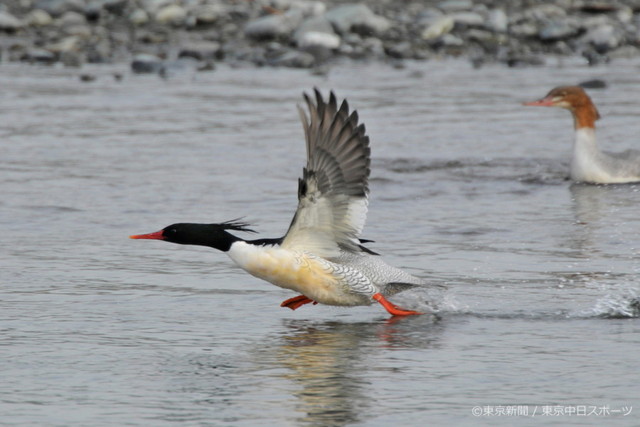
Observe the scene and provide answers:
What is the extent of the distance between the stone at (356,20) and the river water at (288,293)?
22.5ft

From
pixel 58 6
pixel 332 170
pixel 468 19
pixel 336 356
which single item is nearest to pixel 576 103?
pixel 332 170

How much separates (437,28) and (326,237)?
53.7ft

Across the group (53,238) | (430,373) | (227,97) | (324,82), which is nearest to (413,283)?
(430,373)

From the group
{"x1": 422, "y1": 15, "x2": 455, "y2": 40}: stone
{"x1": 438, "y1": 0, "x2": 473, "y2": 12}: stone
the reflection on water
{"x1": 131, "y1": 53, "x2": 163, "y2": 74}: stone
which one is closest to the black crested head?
the reflection on water

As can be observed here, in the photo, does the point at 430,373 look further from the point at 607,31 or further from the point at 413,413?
the point at 607,31

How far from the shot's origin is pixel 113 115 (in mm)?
15805

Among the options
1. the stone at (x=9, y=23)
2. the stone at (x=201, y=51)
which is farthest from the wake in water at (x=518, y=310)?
the stone at (x=9, y=23)

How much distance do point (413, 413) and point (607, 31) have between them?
18768mm

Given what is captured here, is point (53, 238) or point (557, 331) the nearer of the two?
point (557, 331)

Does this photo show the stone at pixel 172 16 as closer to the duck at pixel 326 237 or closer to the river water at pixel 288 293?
the river water at pixel 288 293

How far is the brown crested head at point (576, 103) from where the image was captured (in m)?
12.1

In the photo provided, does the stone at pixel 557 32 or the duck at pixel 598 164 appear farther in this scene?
the stone at pixel 557 32

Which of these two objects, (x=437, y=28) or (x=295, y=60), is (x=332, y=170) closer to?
(x=295, y=60)

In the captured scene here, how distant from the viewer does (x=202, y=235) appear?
7.20 meters
